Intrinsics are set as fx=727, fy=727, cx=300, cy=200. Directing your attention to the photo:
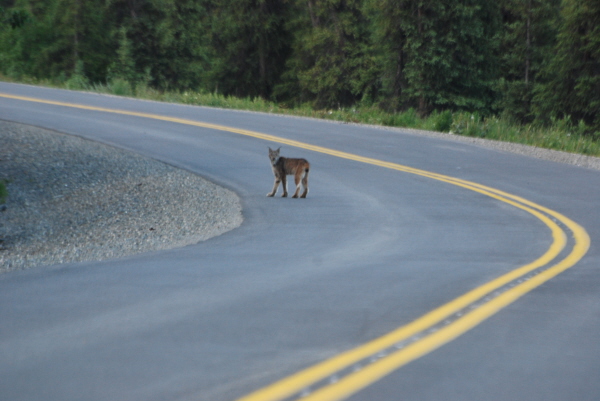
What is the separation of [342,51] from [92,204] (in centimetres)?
3913

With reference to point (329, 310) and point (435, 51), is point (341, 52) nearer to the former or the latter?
point (435, 51)

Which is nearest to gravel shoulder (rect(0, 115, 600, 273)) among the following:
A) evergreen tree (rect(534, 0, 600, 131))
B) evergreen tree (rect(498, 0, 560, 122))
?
evergreen tree (rect(534, 0, 600, 131))

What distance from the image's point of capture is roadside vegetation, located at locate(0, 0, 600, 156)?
1625 inches

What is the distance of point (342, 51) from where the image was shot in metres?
49.4

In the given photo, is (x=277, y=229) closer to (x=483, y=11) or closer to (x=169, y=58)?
(x=483, y=11)

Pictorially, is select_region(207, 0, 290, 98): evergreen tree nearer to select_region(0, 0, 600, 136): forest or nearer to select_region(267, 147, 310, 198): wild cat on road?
select_region(0, 0, 600, 136): forest

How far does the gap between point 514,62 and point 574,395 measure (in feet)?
146

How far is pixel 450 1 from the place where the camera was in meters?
41.6

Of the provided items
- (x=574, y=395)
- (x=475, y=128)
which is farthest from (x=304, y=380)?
(x=475, y=128)

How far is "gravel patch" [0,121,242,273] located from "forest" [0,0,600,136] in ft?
80.9

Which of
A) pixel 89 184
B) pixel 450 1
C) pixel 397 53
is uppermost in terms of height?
pixel 450 1

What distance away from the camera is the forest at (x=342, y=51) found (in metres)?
41.5

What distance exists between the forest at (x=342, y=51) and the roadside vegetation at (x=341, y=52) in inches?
3.4

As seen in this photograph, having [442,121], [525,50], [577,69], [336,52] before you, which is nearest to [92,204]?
[442,121]
